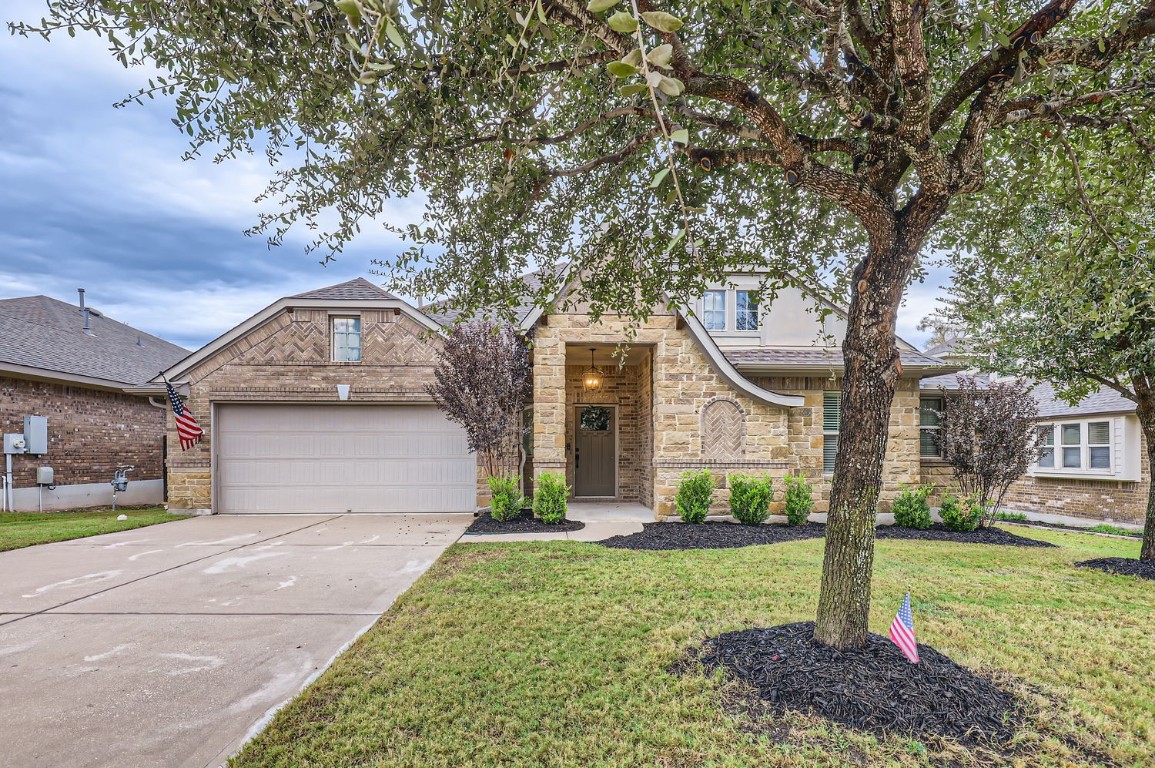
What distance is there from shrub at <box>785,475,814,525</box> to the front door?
413 cm

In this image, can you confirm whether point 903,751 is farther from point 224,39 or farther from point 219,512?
point 219,512

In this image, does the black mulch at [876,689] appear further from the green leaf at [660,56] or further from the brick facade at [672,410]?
the brick facade at [672,410]

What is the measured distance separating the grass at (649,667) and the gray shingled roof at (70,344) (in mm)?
11857

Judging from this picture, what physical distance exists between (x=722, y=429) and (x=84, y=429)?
14.3 meters

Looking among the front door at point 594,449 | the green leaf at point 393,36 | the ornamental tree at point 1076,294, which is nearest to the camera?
the green leaf at point 393,36

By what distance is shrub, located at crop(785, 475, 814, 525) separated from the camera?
9.38 m

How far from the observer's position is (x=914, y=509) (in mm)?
9727

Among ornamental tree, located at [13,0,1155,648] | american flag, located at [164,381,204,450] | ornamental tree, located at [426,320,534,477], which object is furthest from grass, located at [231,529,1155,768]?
american flag, located at [164,381,204,450]

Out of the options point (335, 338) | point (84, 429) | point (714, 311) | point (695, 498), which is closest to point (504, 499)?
point (695, 498)

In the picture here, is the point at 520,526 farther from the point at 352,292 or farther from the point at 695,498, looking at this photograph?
the point at 352,292

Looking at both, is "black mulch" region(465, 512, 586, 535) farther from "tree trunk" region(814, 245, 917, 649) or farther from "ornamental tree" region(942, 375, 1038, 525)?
"ornamental tree" region(942, 375, 1038, 525)

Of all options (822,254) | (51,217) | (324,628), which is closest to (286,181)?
(324,628)

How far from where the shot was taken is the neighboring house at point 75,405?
37.9 feet

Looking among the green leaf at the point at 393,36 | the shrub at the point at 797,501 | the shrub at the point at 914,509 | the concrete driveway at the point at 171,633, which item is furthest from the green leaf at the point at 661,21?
the shrub at the point at 914,509
